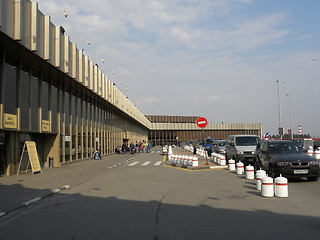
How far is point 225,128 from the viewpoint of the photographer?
108375 millimetres

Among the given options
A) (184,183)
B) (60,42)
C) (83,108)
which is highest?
(60,42)

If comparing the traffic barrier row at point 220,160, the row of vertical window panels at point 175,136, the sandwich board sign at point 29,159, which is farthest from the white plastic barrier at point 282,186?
the row of vertical window panels at point 175,136

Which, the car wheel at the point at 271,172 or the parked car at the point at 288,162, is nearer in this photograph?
the parked car at the point at 288,162

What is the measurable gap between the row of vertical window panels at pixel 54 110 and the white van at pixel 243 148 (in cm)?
1209

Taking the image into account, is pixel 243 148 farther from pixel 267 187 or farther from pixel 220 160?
pixel 267 187

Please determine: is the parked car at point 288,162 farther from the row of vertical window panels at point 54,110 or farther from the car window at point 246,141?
the row of vertical window panels at point 54,110

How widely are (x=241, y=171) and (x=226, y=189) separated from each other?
16.8 feet

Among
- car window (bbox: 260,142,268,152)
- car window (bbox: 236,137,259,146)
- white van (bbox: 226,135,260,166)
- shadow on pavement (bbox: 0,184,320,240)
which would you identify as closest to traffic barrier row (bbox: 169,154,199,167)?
white van (bbox: 226,135,260,166)

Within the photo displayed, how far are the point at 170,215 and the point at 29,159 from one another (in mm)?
12042

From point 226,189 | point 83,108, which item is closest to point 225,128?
point 83,108

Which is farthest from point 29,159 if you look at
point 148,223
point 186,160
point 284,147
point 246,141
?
point 246,141

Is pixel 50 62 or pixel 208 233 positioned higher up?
pixel 50 62

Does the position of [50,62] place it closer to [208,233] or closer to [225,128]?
[208,233]

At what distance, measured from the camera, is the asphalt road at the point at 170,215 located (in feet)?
20.0
